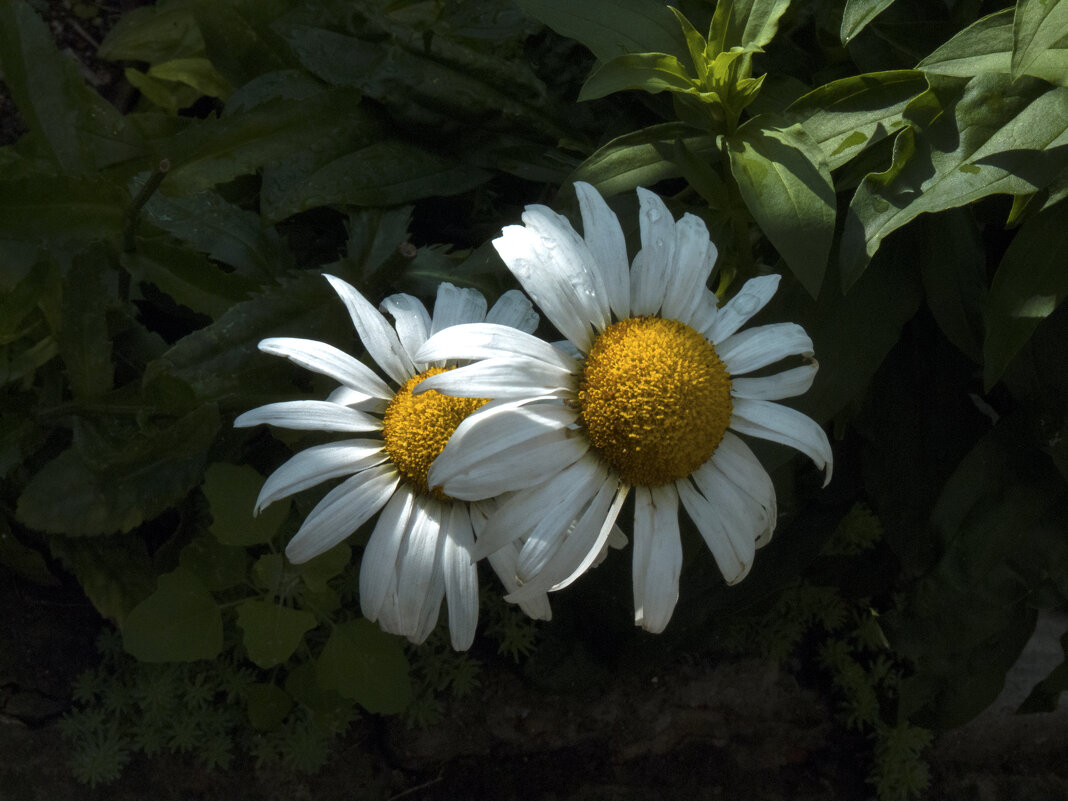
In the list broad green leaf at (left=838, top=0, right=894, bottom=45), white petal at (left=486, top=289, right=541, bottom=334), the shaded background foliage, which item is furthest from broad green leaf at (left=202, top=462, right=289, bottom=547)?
broad green leaf at (left=838, top=0, right=894, bottom=45)

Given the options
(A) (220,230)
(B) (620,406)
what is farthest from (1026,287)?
(A) (220,230)

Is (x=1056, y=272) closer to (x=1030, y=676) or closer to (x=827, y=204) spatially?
(x=827, y=204)

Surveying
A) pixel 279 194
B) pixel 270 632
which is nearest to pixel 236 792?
pixel 270 632

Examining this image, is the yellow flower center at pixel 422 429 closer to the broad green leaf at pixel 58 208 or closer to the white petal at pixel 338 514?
the white petal at pixel 338 514

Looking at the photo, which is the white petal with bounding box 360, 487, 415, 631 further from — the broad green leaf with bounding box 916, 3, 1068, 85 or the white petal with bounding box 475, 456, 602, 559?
the broad green leaf with bounding box 916, 3, 1068, 85

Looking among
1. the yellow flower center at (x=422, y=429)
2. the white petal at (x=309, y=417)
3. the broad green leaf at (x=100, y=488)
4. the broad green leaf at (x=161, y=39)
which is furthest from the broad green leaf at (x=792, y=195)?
the broad green leaf at (x=161, y=39)

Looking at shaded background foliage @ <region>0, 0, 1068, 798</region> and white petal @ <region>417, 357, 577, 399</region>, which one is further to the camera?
shaded background foliage @ <region>0, 0, 1068, 798</region>
